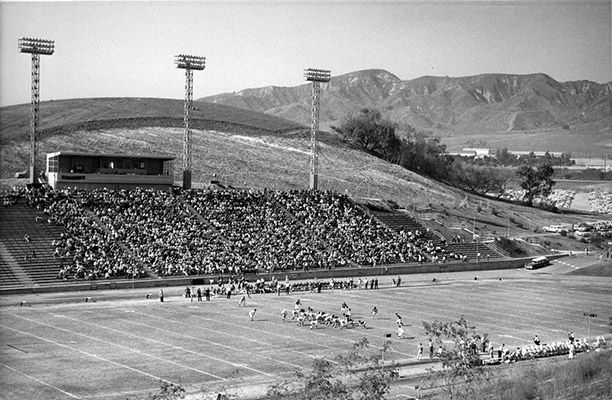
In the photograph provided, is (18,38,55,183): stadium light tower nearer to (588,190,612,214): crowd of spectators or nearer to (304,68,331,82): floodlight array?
(304,68,331,82): floodlight array

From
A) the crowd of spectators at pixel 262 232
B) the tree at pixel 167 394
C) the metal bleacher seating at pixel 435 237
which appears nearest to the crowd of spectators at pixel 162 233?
the crowd of spectators at pixel 262 232

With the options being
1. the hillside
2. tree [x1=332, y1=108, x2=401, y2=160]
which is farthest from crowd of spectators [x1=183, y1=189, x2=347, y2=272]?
tree [x1=332, y1=108, x2=401, y2=160]

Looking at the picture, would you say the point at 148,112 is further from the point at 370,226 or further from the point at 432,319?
the point at 432,319

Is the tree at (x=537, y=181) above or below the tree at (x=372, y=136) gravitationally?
below

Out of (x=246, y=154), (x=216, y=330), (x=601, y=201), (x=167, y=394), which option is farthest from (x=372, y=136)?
(x=167, y=394)

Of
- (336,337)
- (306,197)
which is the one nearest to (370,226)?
(306,197)

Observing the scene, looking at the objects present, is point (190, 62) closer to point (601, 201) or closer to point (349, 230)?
point (349, 230)

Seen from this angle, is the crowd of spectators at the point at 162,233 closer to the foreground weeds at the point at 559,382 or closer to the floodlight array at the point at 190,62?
the floodlight array at the point at 190,62
